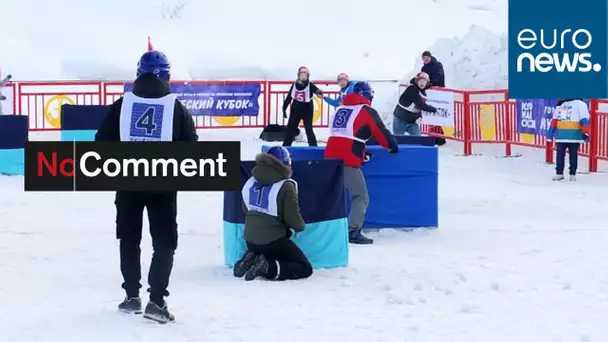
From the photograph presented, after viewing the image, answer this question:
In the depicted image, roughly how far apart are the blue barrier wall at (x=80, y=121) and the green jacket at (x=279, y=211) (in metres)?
10.2

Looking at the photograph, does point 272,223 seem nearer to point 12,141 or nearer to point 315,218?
point 315,218

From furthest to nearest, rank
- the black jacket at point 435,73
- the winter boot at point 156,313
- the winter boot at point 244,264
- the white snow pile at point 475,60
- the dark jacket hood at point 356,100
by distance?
the white snow pile at point 475,60 → the black jacket at point 435,73 → the dark jacket hood at point 356,100 → the winter boot at point 244,264 → the winter boot at point 156,313

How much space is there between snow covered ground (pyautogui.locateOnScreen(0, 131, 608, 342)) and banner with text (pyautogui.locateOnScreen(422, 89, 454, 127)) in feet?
24.6

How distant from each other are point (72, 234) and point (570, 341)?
5905 mm

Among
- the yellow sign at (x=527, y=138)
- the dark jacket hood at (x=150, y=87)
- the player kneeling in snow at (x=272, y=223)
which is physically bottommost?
the player kneeling in snow at (x=272, y=223)

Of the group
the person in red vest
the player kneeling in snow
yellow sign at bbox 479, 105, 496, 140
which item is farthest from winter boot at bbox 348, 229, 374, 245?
yellow sign at bbox 479, 105, 496, 140

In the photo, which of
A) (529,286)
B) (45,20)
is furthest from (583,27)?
(45,20)

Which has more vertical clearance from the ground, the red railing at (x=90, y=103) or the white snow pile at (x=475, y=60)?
the white snow pile at (x=475, y=60)

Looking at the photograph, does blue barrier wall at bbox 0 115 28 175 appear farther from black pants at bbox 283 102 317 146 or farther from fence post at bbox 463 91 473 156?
fence post at bbox 463 91 473 156

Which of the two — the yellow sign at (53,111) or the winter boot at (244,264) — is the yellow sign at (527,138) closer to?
the yellow sign at (53,111)

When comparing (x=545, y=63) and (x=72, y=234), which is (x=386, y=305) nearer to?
(x=72, y=234)

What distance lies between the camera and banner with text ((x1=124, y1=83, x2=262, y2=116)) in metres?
23.8

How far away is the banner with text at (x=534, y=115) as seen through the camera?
19047 mm

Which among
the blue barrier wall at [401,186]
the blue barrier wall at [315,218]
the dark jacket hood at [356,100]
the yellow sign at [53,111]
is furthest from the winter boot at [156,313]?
the yellow sign at [53,111]
